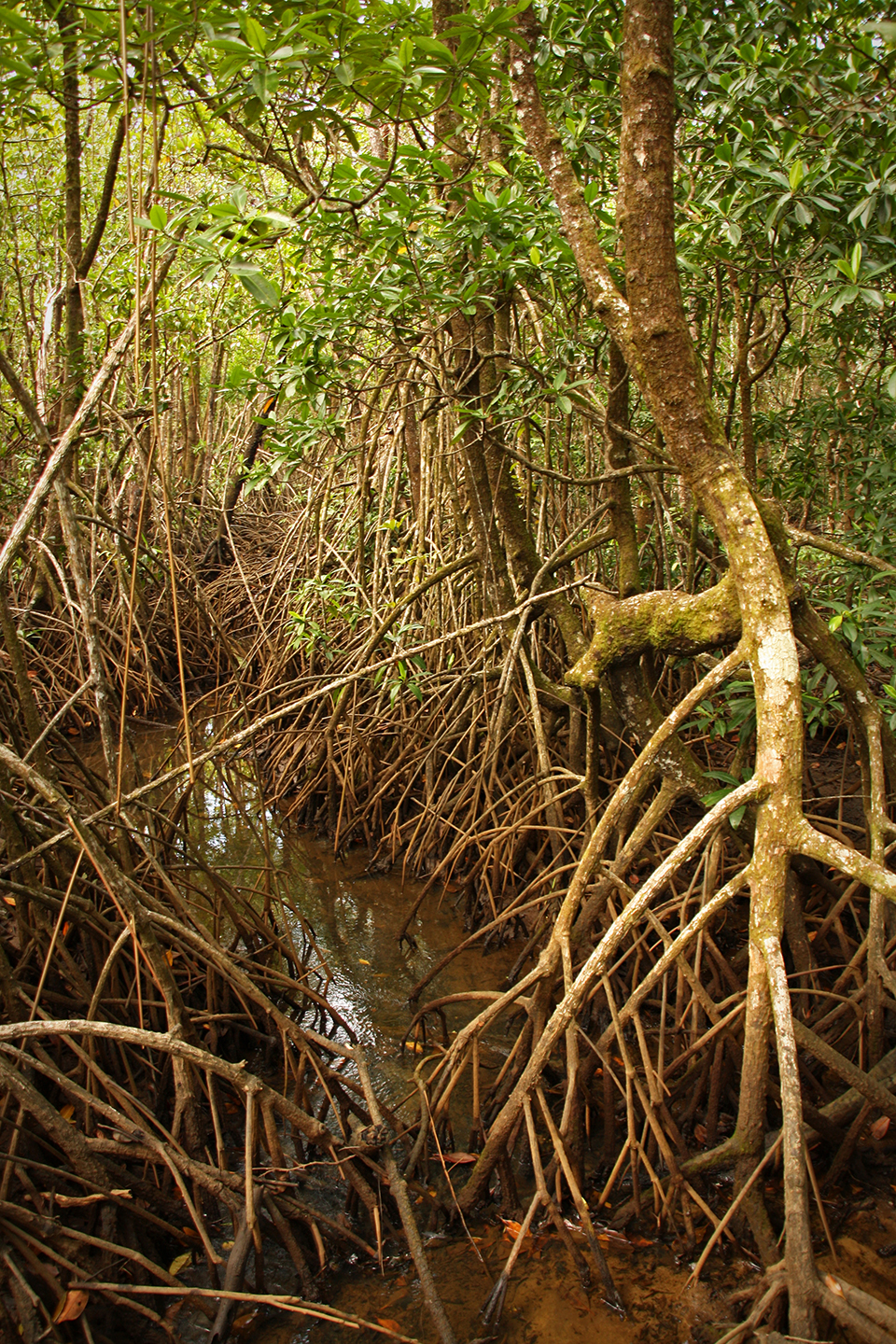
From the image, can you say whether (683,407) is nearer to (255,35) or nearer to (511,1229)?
(255,35)

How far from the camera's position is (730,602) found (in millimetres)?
2162

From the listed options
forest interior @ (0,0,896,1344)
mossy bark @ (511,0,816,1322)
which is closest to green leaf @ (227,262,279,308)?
forest interior @ (0,0,896,1344)

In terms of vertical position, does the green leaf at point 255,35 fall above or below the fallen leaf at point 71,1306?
above

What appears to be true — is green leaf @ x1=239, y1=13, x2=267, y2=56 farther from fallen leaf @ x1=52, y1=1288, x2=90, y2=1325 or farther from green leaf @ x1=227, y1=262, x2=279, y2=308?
fallen leaf @ x1=52, y1=1288, x2=90, y2=1325

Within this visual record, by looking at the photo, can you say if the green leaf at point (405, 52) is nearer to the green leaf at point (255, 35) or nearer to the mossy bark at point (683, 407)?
the green leaf at point (255, 35)

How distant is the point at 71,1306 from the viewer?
5.89ft

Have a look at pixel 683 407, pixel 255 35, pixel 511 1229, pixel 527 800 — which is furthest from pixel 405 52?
pixel 511 1229

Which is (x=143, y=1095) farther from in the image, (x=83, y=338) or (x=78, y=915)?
(x=83, y=338)

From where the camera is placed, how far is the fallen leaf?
1.78 m

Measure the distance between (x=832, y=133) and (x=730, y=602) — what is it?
1350 millimetres

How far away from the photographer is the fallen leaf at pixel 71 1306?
178cm

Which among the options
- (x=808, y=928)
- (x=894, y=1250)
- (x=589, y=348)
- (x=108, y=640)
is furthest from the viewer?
(x=108, y=640)

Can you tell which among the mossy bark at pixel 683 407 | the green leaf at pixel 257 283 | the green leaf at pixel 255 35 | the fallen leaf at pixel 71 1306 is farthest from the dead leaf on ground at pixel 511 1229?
the green leaf at pixel 255 35

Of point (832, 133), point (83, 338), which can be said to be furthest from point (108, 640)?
point (832, 133)
